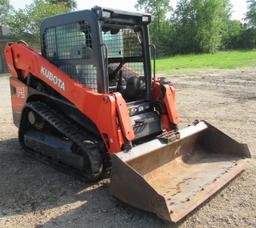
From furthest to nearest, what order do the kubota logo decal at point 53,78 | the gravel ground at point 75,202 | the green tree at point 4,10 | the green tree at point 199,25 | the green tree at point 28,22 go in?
the green tree at point 199,25 → the green tree at point 4,10 → the green tree at point 28,22 → the kubota logo decal at point 53,78 → the gravel ground at point 75,202

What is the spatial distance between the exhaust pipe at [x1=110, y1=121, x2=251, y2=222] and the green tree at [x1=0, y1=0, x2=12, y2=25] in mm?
40138

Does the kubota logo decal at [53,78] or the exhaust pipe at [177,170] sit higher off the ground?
the kubota logo decal at [53,78]

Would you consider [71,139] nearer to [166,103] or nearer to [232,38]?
[166,103]

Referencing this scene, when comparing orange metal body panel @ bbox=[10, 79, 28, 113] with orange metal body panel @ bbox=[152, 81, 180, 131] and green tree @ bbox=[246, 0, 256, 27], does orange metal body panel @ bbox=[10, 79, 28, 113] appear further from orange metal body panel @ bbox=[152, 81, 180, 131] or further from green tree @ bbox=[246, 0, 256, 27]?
green tree @ bbox=[246, 0, 256, 27]

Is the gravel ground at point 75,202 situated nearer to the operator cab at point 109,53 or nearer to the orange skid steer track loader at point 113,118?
the orange skid steer track loader at point 113,118

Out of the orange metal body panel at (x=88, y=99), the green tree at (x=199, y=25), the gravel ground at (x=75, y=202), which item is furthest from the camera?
the green tree at (x=199, y=25)

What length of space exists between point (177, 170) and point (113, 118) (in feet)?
3.66

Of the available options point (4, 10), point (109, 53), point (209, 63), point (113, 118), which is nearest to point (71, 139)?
point (113, 118)

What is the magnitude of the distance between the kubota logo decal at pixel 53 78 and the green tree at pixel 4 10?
128 ft

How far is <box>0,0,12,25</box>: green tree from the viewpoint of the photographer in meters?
42.6

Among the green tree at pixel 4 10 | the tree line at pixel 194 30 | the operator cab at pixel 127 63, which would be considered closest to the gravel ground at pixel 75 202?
the operator cab at pixel 127 63

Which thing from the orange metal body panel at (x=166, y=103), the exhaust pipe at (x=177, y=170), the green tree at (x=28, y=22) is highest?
the green tree at (x=28, y=22)

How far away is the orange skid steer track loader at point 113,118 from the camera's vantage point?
4.59 metres

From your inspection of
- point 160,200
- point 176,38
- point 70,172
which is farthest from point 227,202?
point 176,38
